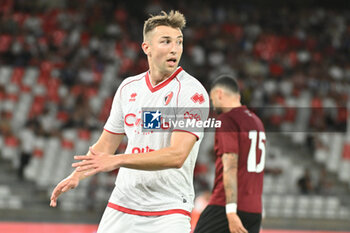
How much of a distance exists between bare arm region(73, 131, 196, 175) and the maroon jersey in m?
1.36

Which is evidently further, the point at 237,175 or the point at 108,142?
the point at 237,175

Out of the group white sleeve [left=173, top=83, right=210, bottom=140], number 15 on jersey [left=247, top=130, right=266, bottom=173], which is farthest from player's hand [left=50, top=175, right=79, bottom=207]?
number 15 on jersey [left=247, top=130, right=266, bottom=173]

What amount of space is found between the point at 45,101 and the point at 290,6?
1091cm

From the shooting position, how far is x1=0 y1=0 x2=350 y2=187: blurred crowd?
52.1 feet

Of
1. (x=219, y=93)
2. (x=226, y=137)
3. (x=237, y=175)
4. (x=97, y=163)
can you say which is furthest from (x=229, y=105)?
(x=97, y=163)

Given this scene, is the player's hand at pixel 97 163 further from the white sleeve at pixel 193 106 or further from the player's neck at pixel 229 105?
the player's neck at pixel 229 105

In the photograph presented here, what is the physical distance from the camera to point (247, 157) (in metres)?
5.06

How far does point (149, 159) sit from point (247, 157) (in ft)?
5.68

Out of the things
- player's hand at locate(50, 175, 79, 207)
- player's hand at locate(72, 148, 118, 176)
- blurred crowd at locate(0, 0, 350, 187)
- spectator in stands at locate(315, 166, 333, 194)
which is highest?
blurred crowd at locate(0, 0, 350, 187)

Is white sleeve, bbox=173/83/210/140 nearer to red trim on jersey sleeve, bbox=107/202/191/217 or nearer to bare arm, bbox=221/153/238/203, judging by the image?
red trim on jersey sleeve, bbox=107/202/191/217

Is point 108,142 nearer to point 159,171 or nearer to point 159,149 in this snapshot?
point 159,171

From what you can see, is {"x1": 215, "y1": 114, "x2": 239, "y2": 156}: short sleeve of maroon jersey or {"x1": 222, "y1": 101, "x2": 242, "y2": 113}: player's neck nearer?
{"x1": 215, "y1": 114, "x2": 239, "y2": 156}: short sleeve of maroon jersey

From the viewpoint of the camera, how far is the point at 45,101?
49.7 ft

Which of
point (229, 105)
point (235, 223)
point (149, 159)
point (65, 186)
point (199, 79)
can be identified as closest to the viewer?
point (149, 159)
